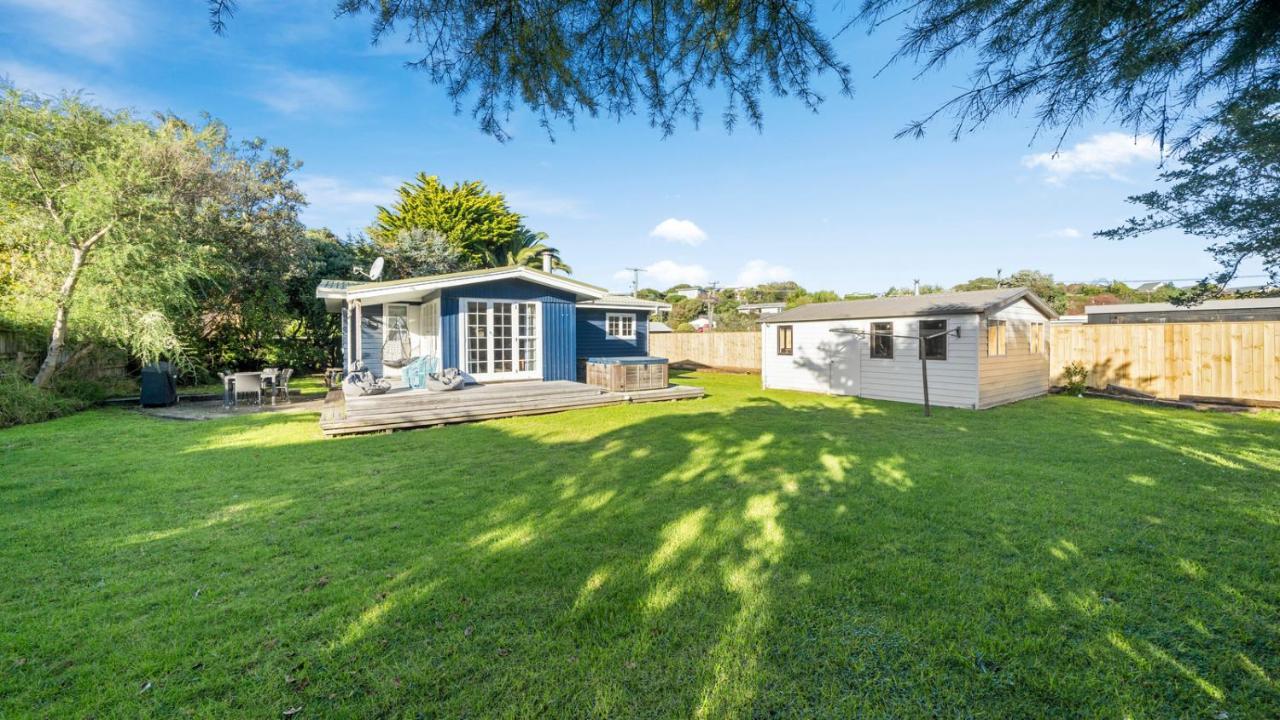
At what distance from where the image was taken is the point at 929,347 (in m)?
11.5

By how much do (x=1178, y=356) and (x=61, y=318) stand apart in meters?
23.5

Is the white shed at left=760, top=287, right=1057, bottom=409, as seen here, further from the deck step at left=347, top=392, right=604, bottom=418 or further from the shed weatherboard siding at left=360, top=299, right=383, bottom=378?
the shed weatherboard siding at left=360, top=299, right=383, bottom=378

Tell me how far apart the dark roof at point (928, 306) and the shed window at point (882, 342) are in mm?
276

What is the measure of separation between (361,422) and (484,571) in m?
5.67

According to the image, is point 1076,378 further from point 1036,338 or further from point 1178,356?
point 1178,356

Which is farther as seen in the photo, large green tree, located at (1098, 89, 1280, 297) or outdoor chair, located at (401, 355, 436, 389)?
outdoor chair, located at (401, 355, 436, 389)

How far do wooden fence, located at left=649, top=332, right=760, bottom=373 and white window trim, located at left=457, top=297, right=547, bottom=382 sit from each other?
430 inches

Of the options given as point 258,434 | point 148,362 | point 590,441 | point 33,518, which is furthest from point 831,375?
point 148,362

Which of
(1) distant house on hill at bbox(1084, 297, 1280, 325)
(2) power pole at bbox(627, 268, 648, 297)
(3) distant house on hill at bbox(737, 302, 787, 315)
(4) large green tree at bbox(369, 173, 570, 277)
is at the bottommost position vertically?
(1) distant house on hill at bbox(1084, 297, 1280, 325)

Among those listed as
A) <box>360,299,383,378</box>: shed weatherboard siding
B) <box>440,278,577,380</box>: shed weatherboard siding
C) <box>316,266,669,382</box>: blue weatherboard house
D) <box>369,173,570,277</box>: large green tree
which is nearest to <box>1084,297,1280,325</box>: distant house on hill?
<box>440,278,577,380</box>: shed weatherboard siding

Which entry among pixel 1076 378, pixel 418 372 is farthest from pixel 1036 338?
pixel 418 372

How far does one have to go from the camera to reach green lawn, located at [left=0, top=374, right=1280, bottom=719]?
6.82 ft

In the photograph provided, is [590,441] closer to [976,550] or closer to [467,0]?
[976,550]

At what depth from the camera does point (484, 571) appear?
123 inches
